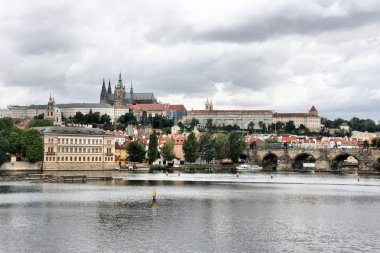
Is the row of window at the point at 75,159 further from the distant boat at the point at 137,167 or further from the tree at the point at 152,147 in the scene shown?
the tree at the point at 152,147

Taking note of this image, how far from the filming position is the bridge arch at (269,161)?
133625 mm

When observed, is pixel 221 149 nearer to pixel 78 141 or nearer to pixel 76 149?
pixel 78 141

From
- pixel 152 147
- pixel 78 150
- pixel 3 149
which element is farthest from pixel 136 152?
pixel 3 149

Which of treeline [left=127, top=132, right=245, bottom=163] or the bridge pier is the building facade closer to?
treeline [left=127, top=132, right=245, bottom=163]

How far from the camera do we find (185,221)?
125 ft

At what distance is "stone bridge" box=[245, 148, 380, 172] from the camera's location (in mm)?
115938

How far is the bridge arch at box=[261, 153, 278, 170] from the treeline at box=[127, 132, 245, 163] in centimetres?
851

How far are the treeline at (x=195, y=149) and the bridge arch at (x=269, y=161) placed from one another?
27.9 feet

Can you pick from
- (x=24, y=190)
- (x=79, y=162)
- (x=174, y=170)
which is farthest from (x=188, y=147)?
(x=24, y=190)

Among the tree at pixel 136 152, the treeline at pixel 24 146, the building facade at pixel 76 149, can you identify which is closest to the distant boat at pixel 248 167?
the tree at pixel 136 152

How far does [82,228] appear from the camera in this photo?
34750 mm

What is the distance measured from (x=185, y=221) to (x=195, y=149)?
8024 cm

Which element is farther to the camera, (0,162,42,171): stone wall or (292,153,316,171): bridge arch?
(292,153,316,171): bridge arch

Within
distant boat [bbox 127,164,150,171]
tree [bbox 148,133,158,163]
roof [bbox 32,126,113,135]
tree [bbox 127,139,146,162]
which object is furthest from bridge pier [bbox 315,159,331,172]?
roof [bbox 32,126,113,135]
